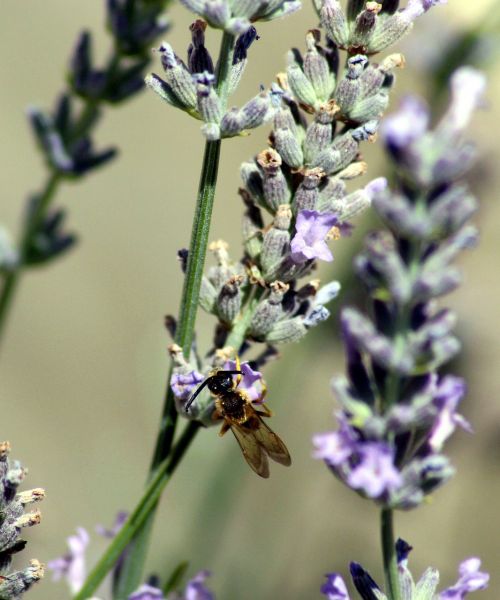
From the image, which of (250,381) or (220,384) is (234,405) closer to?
(220,384)

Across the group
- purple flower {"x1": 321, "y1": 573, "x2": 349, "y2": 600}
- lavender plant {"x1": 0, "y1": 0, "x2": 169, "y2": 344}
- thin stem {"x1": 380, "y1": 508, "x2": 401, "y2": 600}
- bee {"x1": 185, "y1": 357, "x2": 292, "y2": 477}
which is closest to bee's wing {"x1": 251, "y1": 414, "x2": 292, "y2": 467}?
bee {"x1": 185, "y1": 357, "x2": 292, "y2": 477}

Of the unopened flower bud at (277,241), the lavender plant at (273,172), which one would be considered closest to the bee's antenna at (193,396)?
the lavender plant at (273,172)

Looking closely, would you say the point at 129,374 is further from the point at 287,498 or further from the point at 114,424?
the point at 287,498

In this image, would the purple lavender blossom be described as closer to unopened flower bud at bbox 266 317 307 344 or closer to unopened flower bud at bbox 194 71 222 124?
unopened flower bud at bbox 266 317 307 344

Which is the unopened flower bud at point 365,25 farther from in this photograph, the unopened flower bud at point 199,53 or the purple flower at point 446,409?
the purple flower at point 446,409

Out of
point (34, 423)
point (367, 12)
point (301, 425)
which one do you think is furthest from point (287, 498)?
point (367, 12)

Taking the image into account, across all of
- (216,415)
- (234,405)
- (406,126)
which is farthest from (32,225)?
(406,126)
